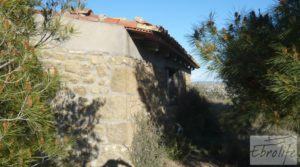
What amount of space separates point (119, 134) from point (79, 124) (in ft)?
2.62

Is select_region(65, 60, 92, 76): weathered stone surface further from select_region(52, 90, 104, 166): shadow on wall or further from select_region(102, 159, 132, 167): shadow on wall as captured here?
select_region(102, 159, 132, 167): shadow on wall

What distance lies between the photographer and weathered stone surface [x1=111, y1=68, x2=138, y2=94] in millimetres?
7378

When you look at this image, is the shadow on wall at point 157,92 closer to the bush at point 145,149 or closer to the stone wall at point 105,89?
the stone wall at point 105,89

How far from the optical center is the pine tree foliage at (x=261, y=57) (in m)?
3.89

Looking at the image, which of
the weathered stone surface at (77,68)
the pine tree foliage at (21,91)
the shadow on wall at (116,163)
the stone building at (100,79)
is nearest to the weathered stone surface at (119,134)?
the stone building at (100,79)

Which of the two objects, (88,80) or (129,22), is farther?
(129,22)

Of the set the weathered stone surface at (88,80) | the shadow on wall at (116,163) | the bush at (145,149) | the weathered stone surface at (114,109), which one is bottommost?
the shadow on wall at (116,163)

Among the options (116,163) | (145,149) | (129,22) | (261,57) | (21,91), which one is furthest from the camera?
(129,22)

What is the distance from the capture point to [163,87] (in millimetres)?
10016

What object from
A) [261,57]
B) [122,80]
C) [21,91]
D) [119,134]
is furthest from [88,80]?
[21,91]

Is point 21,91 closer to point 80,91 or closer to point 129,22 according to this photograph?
point 80,91

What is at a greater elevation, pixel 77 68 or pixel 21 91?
pixel 77 68

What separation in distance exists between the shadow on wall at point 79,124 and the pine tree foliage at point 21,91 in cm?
304

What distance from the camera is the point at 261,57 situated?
4.60m
